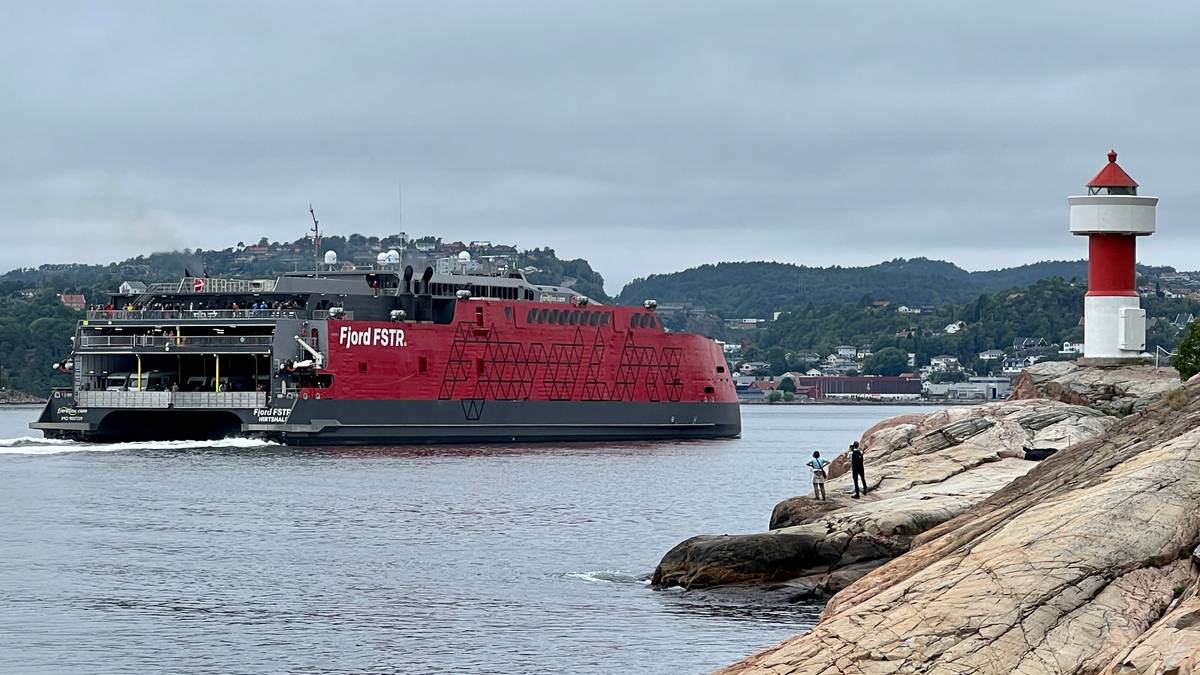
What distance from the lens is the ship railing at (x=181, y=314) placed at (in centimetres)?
5100

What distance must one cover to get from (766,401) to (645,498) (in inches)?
5175

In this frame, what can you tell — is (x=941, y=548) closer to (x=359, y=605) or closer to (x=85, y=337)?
(x=359, y=605)

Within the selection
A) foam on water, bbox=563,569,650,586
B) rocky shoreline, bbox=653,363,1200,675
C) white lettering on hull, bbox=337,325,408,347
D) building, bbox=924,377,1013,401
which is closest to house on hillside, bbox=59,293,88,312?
building, bbox=924,377,1013,401

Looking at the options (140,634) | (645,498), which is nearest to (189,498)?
(645,498)

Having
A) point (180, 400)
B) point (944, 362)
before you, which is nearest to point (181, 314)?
point (180, 400)

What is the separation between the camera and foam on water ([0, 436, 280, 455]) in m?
48.6

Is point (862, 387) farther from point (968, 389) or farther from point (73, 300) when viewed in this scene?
point (73, 300)

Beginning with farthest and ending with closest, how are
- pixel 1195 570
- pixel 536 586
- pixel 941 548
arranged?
pixel 536 586
pixel 941 548
pixel 1195 570

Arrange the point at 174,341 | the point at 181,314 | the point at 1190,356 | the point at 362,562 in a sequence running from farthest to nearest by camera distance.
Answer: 1. the point at 181,314
2. the point at 174,341
3. the point at 1190,356
4. the point at 362,562

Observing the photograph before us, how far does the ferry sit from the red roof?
2394 cm

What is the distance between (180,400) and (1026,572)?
125 feet

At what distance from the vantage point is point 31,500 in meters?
35.7

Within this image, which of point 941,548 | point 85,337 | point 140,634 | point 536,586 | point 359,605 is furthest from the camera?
point 85,337

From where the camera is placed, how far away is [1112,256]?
32.2 m
